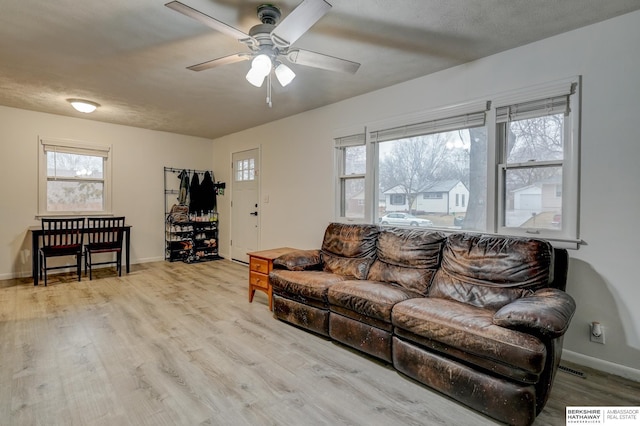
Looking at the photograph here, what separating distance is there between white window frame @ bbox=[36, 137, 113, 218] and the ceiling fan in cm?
393

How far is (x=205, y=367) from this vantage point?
236cm

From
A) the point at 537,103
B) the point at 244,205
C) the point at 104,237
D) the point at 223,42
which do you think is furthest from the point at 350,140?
the point at 104,237

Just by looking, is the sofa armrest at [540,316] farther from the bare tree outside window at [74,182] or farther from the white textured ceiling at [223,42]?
the bare tree outside window at [74,182]

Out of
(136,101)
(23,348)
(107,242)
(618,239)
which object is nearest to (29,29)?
(136,101)

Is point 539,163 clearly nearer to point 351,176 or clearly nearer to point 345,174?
point 351,176

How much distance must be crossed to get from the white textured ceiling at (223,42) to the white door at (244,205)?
5.48 ft

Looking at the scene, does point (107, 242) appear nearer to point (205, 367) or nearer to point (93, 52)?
point (93, 52)

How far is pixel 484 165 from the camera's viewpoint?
2.93m

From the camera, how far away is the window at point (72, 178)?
4.94 metres

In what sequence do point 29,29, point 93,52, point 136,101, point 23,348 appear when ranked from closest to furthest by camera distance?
point 29,29 → point 23,348 → point 93,52 → point 136,101

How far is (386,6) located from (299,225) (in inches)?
121

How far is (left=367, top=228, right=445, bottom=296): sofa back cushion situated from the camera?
2.80 metres

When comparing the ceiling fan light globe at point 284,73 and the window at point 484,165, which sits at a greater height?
the ceiling fan light globe at point 284,73

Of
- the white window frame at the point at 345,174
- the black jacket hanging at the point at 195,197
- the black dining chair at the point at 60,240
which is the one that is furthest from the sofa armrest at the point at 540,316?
the black jacket hanging at the point at 195,197
